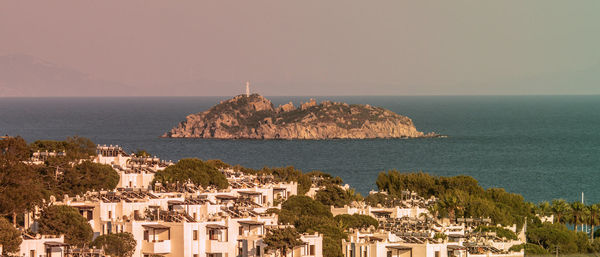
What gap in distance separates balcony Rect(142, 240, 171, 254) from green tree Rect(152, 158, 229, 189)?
68.3ft

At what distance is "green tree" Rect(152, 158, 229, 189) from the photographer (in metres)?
76.4

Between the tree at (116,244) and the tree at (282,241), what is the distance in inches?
247

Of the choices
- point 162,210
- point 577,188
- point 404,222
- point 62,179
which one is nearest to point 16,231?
point 162,210

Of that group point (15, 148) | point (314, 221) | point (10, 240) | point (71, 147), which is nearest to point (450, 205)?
point (314, 221)

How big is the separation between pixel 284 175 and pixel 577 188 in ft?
214

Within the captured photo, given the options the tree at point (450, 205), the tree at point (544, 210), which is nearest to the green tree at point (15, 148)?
the tree at point (450, 205)

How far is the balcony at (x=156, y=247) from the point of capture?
2077 inches

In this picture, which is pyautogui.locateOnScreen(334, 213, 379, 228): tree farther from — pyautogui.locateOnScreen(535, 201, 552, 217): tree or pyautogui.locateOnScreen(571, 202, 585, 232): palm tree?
pyautogui.locateOnScreen(571, 202, 585, 232): palm tree

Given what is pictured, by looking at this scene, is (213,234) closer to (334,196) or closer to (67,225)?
(67,225)

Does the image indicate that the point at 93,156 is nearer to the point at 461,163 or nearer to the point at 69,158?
the point at 69,158

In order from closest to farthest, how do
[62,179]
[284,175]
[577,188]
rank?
[62,179], [284,175], [577,188]

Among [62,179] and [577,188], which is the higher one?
[62,179]

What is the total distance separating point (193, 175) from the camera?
77875 millimetres

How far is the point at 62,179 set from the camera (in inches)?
2820
